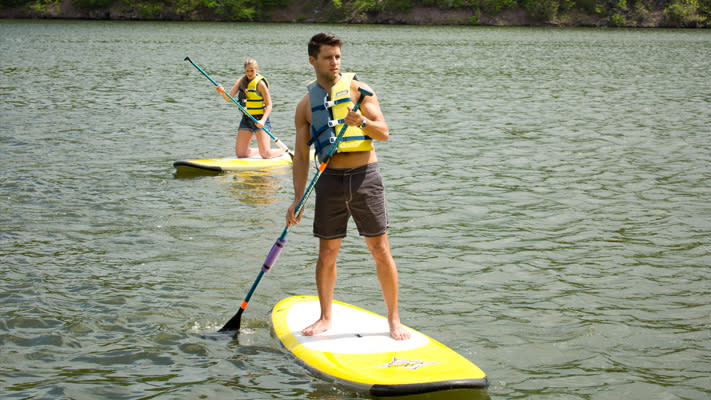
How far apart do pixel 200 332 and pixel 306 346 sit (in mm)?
1168

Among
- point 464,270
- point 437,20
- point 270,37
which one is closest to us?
point 464,270

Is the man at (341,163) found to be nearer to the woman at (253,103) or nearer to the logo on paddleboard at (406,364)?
the logo on paddleboard at (406,364)

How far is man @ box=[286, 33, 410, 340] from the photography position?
5.38 metres

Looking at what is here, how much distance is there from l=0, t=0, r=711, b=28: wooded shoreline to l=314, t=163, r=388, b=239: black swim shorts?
80.1 meters

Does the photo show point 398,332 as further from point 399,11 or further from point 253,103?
point 399,11

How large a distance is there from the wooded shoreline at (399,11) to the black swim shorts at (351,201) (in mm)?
80124

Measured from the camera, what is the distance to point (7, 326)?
651 cm

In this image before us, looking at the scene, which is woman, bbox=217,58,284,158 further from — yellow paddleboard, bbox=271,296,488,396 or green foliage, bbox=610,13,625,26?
green foliage, bbox=610,13,625,26

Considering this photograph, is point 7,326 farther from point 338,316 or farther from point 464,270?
point 464,270

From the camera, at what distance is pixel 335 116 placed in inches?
217

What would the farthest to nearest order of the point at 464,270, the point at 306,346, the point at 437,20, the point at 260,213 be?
the point at 437,20 < the point at 260,213 < the point at 464,270 < the point at 306,346

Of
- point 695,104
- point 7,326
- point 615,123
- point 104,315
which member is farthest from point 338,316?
point 695,104

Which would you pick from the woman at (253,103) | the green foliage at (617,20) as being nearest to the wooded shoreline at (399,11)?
the green foliage at (617,20)

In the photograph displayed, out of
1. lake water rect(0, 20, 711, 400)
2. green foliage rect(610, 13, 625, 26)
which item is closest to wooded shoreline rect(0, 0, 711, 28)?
green foliage rect(610, 13, 625, 26)
